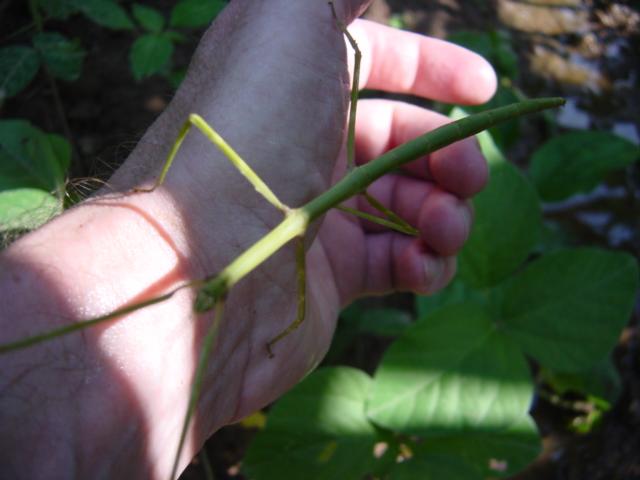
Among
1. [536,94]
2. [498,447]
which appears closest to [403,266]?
[498,447]

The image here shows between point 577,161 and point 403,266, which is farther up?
point 577,161

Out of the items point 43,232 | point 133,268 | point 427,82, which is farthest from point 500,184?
point 43,232

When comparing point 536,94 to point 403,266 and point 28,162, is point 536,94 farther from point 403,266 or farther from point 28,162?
point 28,162

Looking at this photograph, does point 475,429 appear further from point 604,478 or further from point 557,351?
point 604,478

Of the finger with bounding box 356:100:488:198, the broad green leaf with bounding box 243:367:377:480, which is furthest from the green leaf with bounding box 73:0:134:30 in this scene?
the broad green leaf with bounding box 243:367:377:480

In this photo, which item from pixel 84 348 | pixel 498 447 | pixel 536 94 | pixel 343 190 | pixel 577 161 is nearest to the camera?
pixel 84 348

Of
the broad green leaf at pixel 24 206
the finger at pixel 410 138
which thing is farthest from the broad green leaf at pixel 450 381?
the broad green leaf at pixel 24 206

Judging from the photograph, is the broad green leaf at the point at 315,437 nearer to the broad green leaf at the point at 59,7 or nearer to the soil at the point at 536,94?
the soil at the point at 536,94
